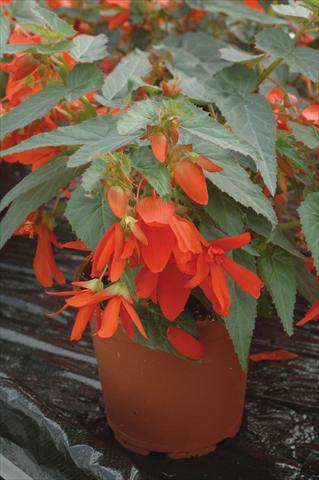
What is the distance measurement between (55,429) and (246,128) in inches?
15.4

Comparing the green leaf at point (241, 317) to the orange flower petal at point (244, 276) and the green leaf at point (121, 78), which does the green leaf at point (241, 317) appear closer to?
the orange flower petal at point (244, 276)

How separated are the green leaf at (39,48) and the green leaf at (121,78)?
0.08 m

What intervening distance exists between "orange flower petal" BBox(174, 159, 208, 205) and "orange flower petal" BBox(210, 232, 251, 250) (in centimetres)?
4

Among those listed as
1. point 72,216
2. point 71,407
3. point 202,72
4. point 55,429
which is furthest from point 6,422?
point 202,72

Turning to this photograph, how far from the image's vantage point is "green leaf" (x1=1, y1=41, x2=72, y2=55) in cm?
73

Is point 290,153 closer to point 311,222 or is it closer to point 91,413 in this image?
point 311,222

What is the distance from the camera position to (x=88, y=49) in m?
0.82

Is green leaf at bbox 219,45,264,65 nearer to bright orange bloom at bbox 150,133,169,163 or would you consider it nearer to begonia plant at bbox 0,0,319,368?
begonia plant at bbox 0,0,319,368

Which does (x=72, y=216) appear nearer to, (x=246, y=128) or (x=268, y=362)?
(x=246, y=128)

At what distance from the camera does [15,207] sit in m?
0.77

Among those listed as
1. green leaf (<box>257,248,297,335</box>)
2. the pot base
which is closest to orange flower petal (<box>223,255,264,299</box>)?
green leaf (<box>257,248,297,335</box>)

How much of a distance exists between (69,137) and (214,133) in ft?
0.49

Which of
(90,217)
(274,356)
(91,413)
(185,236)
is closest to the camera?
(185,236)

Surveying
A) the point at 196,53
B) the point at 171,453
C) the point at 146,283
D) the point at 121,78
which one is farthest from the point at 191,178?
the point at 196,53
